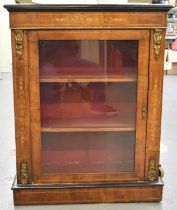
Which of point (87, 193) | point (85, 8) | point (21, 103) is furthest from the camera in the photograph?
point (87, 193)

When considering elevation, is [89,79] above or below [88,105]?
above

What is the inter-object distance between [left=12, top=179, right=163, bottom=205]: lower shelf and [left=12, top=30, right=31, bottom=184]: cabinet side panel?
0.07 m

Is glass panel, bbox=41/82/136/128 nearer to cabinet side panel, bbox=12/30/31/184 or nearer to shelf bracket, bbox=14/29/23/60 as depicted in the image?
cabinet side panel, bbox=12/30/31/184

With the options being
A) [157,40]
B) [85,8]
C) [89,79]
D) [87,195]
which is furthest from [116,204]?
[85,8]

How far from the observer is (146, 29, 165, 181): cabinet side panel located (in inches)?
55.6

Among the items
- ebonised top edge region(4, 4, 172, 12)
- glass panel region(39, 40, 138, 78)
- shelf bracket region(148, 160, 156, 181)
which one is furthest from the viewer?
shelf bracket region(148, 160, 156, 181)

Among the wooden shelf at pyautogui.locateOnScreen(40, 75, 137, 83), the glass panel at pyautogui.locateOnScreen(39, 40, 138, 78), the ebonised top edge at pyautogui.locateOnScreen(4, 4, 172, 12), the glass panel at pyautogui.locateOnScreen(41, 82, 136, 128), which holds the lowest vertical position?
the glass panel at pyautogui.locateOnScreen(41, 82, 136, 128)

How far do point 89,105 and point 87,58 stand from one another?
21cm

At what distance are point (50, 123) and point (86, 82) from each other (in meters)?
0.24

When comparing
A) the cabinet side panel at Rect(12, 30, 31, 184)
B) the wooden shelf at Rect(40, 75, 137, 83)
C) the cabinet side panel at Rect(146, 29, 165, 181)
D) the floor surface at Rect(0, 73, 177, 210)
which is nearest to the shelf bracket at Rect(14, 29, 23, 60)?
the cabinet side panel at Rect(12, 30, 31, 184)

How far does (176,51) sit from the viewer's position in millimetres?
5258

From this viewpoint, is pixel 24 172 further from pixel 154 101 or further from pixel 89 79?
pixel 154 101

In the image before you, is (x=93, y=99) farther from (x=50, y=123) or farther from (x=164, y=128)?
(x=164, y=128)

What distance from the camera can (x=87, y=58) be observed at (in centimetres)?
150
